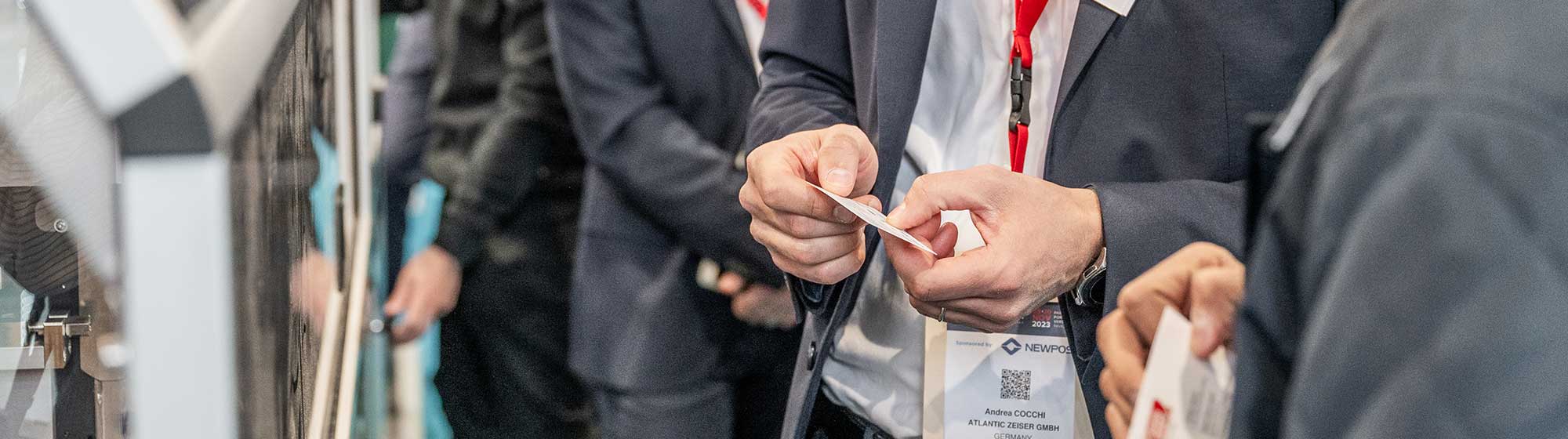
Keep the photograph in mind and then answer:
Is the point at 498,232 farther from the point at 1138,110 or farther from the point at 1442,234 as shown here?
the point at 1442,234

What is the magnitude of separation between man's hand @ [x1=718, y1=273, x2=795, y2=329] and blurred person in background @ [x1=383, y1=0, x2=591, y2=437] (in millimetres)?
310

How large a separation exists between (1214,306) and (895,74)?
0.55 meters

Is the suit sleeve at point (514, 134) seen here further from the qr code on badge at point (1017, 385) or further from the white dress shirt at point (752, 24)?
the qr code on badge at point (1017, 385)

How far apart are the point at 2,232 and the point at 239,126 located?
244 mm

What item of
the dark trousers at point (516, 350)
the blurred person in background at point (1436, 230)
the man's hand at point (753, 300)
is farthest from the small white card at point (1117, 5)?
the dark trousers at point (516, 350)

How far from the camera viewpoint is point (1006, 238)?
0.95 metres

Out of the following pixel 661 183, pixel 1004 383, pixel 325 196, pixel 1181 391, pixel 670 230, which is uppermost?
pixel 1181 391

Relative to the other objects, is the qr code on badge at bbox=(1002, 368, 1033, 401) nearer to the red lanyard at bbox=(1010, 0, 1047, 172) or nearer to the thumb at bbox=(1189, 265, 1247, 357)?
the red lanyard at bbox=(1010, 0, 1047, 172)

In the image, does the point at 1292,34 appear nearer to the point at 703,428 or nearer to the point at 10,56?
the point at 10,56

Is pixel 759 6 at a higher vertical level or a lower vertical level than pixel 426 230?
higher

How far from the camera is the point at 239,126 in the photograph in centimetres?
41

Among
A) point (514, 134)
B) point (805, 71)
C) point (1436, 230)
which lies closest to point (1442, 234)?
point (1436, 230)

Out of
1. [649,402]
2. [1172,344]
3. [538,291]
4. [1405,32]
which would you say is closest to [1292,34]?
[1172,344]

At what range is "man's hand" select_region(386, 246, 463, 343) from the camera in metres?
2.02
